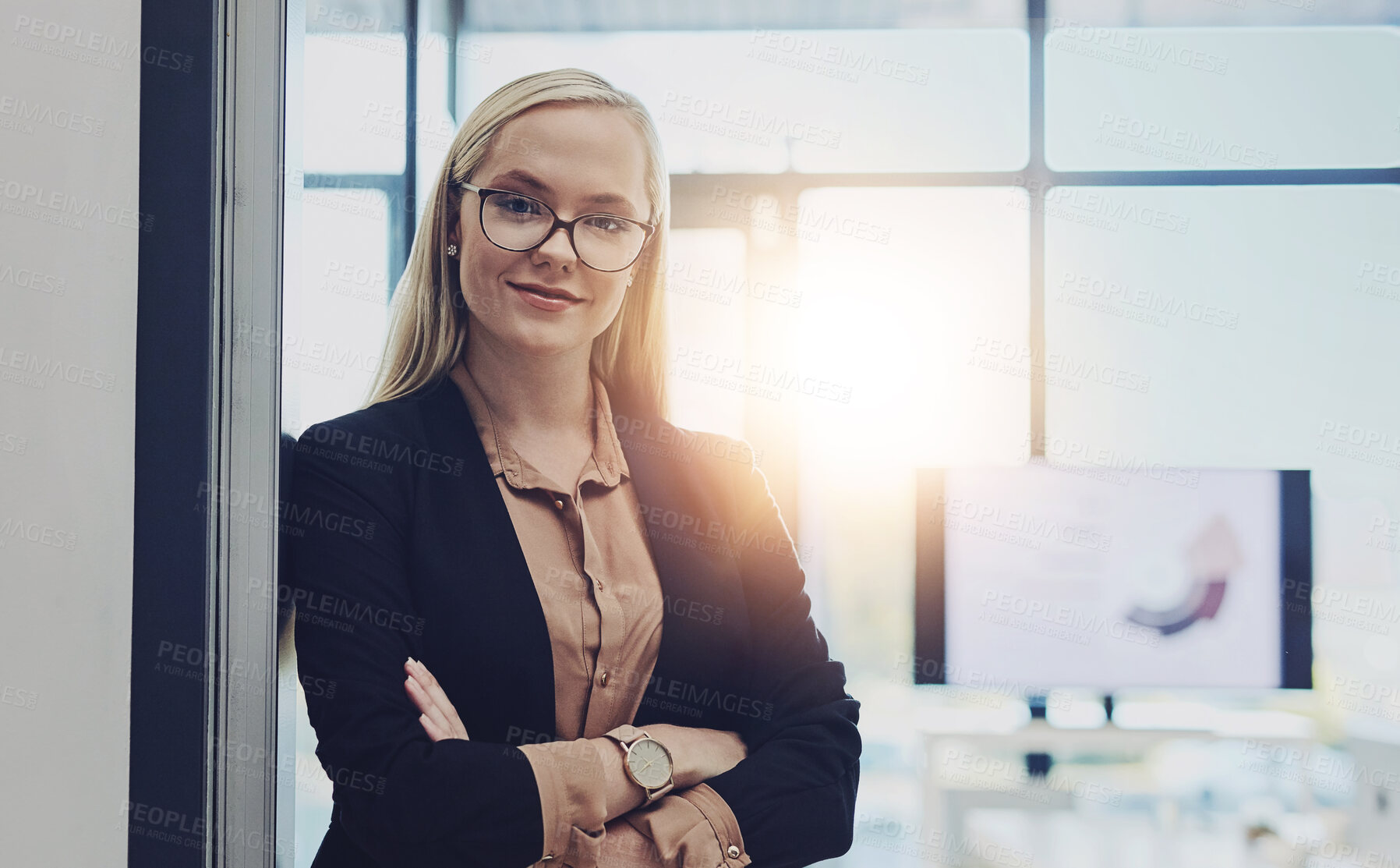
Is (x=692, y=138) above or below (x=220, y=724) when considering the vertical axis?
above

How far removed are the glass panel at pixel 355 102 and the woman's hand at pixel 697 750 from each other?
1163 millimetres

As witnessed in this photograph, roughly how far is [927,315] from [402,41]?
124cm

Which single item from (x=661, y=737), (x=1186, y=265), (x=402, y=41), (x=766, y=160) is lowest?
(x=661, y=737)

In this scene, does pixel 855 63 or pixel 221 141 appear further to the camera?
pixel 855 63

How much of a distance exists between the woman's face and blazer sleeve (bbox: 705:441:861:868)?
457 mm

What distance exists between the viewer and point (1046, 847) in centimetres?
172

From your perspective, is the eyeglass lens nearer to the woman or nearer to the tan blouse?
the woman

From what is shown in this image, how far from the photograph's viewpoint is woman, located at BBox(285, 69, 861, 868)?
121cm

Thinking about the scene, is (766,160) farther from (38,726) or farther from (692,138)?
(38,726)

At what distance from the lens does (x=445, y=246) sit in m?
1.40

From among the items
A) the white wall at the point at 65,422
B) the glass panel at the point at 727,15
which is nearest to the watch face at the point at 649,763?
the white wall at the point at 65,422

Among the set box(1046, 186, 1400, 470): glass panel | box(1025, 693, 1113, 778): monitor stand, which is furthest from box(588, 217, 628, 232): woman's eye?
box(1025, 693, 1113, 778): monitor stand

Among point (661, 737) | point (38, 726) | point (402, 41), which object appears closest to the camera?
point (38, 726)

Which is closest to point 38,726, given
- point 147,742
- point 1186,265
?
point 147,742
